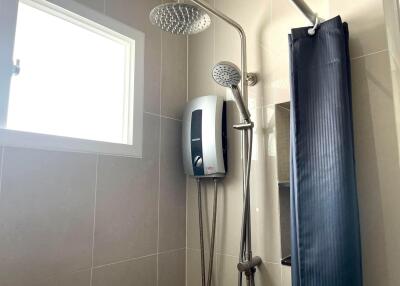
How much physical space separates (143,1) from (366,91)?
1104 mm

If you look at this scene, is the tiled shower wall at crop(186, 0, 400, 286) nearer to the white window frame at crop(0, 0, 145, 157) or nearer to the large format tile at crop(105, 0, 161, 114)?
the large format tile at crop(105, 0, 161, 114)

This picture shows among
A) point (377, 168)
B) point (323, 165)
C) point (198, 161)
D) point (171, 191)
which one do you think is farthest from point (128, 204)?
point (377, 168)

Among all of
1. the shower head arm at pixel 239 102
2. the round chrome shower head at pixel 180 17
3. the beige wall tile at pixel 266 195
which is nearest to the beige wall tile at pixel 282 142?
the beige wall tile at pixel 266 195

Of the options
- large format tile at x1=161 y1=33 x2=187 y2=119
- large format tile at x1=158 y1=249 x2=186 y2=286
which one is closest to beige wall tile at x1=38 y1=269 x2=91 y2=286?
large format tile at x1=158 y1=249 x2=186 y2=286

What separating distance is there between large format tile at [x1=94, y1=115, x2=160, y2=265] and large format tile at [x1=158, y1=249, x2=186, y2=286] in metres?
0.09

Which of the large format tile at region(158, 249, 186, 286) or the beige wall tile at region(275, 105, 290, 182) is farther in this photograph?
the large format tile at region(158, 249, 186, 286)

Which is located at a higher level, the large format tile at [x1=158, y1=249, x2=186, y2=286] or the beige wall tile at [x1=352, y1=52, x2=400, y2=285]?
the beige wall tile at [x1=352, y1=52, x2=400, y2=285]

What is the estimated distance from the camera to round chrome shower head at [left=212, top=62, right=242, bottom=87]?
1.10 metres

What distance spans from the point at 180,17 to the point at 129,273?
104 centimetres

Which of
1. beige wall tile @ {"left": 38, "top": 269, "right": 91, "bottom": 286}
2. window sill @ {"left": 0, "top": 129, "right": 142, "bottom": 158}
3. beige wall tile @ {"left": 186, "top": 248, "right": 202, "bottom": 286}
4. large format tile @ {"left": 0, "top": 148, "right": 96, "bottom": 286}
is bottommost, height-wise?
beige wall tile @ {"left": 186, "top": 248, "right": 202, "bottom": 286}

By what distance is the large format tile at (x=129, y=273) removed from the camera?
118 centimetres

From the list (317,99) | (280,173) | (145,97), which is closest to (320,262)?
(280,173)

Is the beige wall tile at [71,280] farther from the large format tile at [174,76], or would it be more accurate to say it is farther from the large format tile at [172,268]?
the large format tile at [174,76]

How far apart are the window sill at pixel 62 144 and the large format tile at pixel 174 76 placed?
11.8 inches
